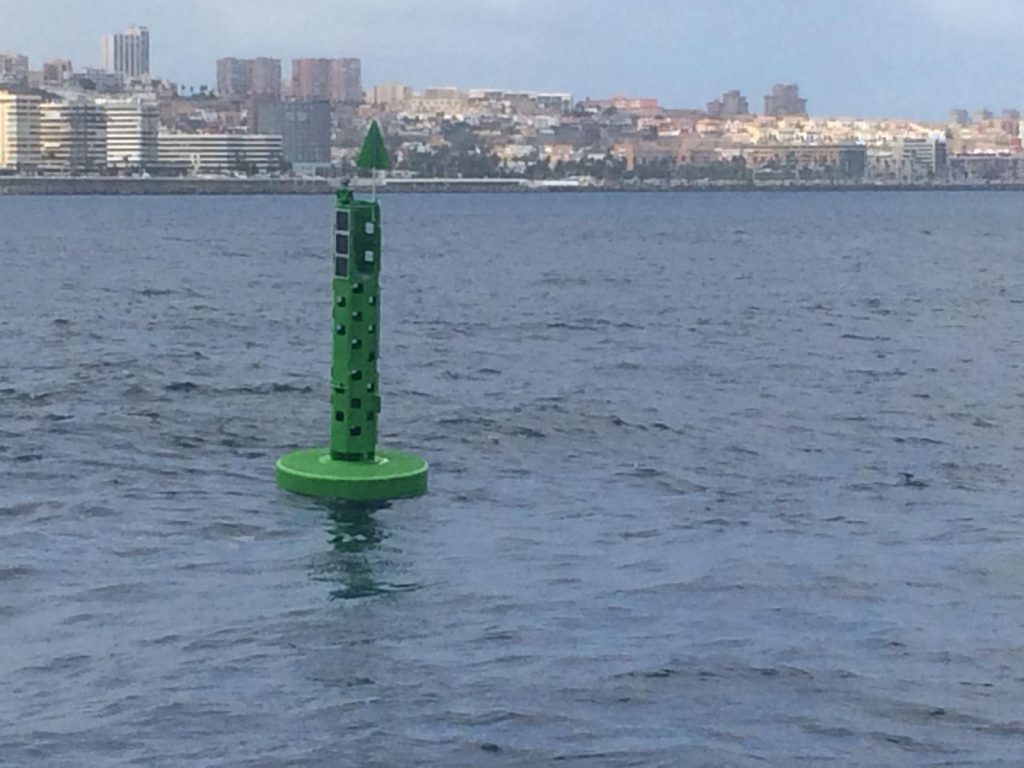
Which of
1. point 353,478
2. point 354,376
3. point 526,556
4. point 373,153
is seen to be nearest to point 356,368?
point 354,376

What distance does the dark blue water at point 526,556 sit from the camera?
35.9ft

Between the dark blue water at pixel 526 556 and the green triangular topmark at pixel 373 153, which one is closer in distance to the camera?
the dark blue water at pixel 526 556

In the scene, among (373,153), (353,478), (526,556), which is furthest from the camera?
(373,153)

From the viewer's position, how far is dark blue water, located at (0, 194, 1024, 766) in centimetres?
1095

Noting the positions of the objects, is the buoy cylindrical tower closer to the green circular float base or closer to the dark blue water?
the green circular float base

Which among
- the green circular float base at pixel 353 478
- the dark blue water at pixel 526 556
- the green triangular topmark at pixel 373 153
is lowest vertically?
the dark blue water at pixel 526 556

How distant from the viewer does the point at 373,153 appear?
665 inches

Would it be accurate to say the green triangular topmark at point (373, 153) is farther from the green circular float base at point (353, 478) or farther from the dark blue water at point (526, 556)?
the dark blue water at point (526, 556)

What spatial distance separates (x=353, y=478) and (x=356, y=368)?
893 millimetres

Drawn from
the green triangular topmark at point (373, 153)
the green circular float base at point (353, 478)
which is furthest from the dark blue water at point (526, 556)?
the green triangular topmark at point (373, 153)

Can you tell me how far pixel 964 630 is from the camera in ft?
42.7

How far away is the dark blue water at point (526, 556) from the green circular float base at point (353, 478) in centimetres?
26

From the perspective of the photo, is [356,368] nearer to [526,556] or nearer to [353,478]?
[353,478]

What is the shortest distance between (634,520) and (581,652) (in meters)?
4.36
